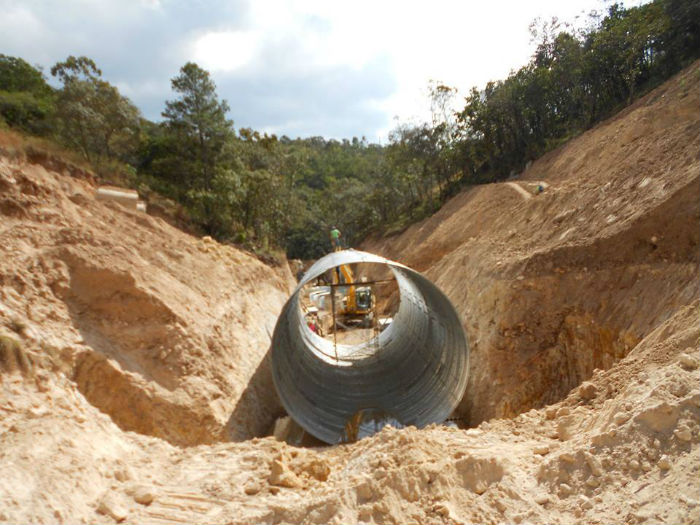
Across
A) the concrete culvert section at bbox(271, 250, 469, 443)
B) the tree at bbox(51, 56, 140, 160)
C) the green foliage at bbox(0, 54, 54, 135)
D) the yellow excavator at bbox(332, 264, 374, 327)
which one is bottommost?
the concrete culvert section at bbox(271, 250, 469, 443)

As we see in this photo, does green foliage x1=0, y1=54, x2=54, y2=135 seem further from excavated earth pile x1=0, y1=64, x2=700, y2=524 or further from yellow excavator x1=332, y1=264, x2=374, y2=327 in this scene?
yellow excavator x1=332, y1=264, x2=374, y2=327

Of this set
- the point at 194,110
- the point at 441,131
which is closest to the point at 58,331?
the point at 194,110

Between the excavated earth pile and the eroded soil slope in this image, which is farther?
the eroded soil slope

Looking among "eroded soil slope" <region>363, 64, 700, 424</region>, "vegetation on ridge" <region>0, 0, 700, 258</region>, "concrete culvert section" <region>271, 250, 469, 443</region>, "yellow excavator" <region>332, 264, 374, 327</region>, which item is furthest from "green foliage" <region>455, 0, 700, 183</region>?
"concrete culvert section" <region>271, 250, 469, 443</region>

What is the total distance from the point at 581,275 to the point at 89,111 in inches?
655

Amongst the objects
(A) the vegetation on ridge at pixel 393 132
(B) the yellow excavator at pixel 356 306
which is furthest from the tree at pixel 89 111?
(B) the yellow excavator at pixel 356 306

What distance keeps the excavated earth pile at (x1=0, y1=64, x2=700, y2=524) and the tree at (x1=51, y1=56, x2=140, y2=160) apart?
465 centimetres

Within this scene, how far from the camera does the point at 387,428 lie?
20.6 feet

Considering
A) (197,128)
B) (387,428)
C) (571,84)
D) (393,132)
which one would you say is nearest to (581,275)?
(387,428)

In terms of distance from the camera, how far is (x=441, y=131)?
3012cm

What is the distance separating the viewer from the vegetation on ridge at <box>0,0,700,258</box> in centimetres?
1622

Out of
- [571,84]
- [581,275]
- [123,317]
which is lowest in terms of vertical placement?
[581,275]

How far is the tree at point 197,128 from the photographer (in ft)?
57.1

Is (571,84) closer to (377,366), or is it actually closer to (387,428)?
(377,366)
